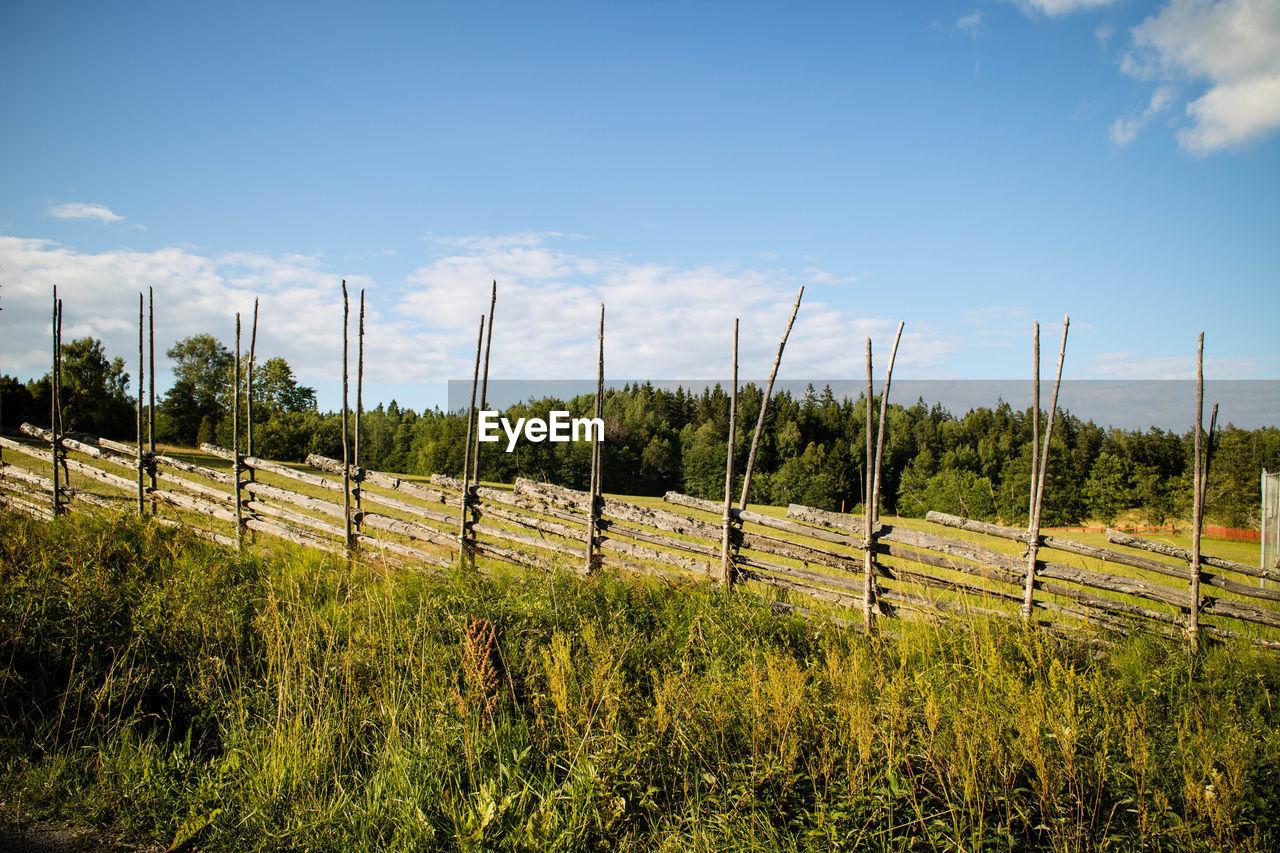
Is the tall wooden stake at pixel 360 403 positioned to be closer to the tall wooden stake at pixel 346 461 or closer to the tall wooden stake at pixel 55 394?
the tall wooden stake at pixel 346 461

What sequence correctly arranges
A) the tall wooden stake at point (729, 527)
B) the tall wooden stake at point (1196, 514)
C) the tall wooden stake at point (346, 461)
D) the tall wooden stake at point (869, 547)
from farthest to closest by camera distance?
1. the tall wooden stake at point (346, 461)
2. the tall wooden stake at point (729, 527)
3. the tall wooden stake at point (869, 547)
4. the tall wooden stake at point (1196, 514)

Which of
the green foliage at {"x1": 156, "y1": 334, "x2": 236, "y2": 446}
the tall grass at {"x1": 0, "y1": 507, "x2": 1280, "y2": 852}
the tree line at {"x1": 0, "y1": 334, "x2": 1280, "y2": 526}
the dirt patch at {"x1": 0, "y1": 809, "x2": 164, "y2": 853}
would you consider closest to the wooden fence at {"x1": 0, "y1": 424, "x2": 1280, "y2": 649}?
the tall grass at {"x1": 0, "y1": 507, "x2": 1280, "y2": 852}

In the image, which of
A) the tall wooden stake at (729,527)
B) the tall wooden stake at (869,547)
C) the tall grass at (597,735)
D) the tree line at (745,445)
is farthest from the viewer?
the tree line at (745,445)

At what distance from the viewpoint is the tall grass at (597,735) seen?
2199mm

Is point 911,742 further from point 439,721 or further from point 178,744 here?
point 178,744

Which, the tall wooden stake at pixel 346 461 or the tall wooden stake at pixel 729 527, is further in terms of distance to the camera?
the tall wooden stake at pixel 346 461

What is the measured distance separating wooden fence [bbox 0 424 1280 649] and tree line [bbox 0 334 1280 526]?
A: 23409 mm

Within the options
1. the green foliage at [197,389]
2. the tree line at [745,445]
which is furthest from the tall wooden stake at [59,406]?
the green foliage at [197,389]

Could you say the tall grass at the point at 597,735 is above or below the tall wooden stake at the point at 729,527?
below

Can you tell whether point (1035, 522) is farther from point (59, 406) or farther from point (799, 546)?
point (59, 406)

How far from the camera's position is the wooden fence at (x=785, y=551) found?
436cm

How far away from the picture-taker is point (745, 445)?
167 feet

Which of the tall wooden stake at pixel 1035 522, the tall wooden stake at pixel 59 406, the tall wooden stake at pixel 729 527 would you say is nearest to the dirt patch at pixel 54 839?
the tall wooden stake at pixel 729 527

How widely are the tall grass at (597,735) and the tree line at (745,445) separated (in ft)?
87.1
